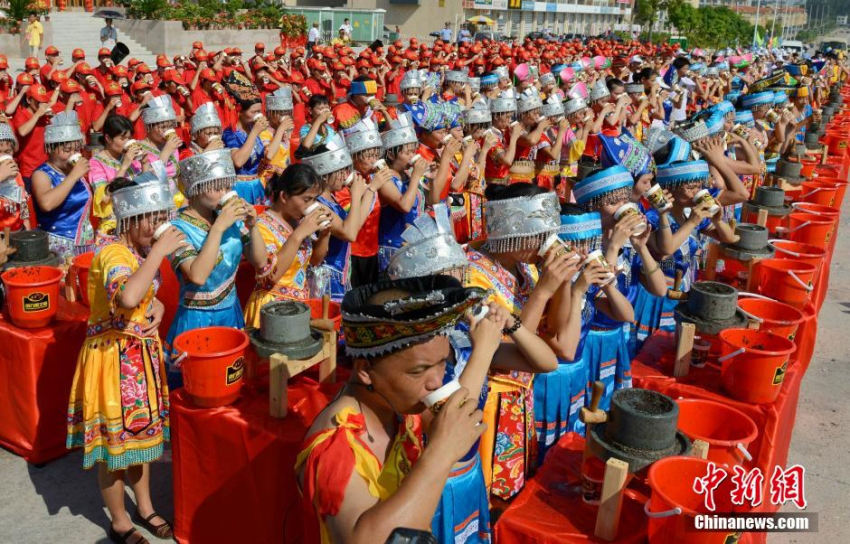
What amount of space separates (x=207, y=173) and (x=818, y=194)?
20.4 ft

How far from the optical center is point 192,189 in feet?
13.4

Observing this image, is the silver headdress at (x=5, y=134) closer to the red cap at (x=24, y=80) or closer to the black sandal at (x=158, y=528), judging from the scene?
the black sandal at (x=158, y=528)

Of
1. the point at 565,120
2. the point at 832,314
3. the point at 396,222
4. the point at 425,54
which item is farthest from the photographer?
the point at 425,54

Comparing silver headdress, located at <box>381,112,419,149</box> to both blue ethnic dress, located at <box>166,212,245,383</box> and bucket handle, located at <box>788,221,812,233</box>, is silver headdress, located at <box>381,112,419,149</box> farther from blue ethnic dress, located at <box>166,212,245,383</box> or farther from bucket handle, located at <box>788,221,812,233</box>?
bucket handle, located at <box>788,221,812,233</box>

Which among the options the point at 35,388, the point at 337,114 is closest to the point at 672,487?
the point at 35,388

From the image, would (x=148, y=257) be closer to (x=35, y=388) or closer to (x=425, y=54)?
(x=35, y=388)

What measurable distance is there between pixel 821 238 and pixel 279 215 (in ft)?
14.5

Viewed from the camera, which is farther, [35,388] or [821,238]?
[821,238]

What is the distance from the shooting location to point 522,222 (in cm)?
348

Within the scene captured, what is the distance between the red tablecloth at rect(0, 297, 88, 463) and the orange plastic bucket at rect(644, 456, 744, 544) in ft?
11.6

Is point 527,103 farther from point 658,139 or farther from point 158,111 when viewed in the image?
point 158,111

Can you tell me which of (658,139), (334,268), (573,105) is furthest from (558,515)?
(573,105)

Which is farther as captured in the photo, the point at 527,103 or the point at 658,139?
the point at 527,103

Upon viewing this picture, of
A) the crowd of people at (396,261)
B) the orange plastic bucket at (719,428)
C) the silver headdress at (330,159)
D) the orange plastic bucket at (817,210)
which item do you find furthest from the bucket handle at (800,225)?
the silver headdress at (330,159)
